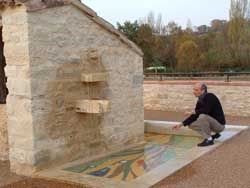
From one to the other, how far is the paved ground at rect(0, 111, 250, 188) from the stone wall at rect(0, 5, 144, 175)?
0.41 m

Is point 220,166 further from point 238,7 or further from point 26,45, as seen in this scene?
point 238,7

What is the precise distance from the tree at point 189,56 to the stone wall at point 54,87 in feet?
63.6

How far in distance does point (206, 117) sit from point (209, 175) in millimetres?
1924

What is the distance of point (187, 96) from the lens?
42.5 feet

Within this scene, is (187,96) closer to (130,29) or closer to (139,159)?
(139,159)

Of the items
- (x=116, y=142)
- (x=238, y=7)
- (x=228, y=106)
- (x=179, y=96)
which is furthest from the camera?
(x=238, y=7)

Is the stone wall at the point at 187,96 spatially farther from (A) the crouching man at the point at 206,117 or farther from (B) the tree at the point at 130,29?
(B) the tree at the point at 130,29

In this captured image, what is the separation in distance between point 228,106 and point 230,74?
183 cm

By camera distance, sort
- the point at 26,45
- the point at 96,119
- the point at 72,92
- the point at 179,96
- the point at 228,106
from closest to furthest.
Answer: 1. the point at 26,45
2. the point at 72,92
3. the point at 96,119
4. the point at 228,106
5. the point at 179,96

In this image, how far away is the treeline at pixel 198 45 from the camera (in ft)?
85.8

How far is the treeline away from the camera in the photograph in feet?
85.8

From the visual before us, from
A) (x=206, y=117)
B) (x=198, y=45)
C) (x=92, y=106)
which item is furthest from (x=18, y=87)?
(x=198, y=45)

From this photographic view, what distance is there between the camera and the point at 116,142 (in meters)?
7.43

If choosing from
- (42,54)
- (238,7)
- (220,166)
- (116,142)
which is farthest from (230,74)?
(238,7)
